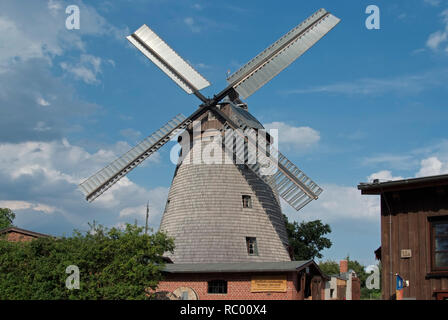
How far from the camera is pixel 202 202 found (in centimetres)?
2964

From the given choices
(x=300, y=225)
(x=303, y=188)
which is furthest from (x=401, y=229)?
(x=300, y=225)

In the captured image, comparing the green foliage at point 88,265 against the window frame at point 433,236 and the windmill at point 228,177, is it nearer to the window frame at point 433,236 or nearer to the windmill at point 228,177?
the windmill at point 228,177

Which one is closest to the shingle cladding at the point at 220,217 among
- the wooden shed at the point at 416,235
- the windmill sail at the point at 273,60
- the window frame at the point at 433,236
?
the windmill sail at the point at 273,60

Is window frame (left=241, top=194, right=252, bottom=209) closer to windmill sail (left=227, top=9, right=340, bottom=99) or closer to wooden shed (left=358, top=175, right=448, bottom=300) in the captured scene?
windmill sail (left=227, top=9, right=340, bottom=99)

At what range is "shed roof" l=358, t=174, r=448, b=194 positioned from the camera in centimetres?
1486

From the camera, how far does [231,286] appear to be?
26.6 m

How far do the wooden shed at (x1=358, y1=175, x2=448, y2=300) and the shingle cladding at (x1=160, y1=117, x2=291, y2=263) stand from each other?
1338 centimetres

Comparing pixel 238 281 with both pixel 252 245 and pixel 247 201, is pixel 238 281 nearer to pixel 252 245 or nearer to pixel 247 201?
pixel 252 245

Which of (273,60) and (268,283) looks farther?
(273,60)

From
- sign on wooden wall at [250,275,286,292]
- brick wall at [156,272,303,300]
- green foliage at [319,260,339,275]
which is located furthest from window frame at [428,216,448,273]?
green foliage at [319,260,339,275]

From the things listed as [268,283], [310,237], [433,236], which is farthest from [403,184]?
[310,237]

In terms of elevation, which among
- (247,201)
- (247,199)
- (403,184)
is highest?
(247,199)

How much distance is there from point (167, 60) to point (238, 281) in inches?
592
